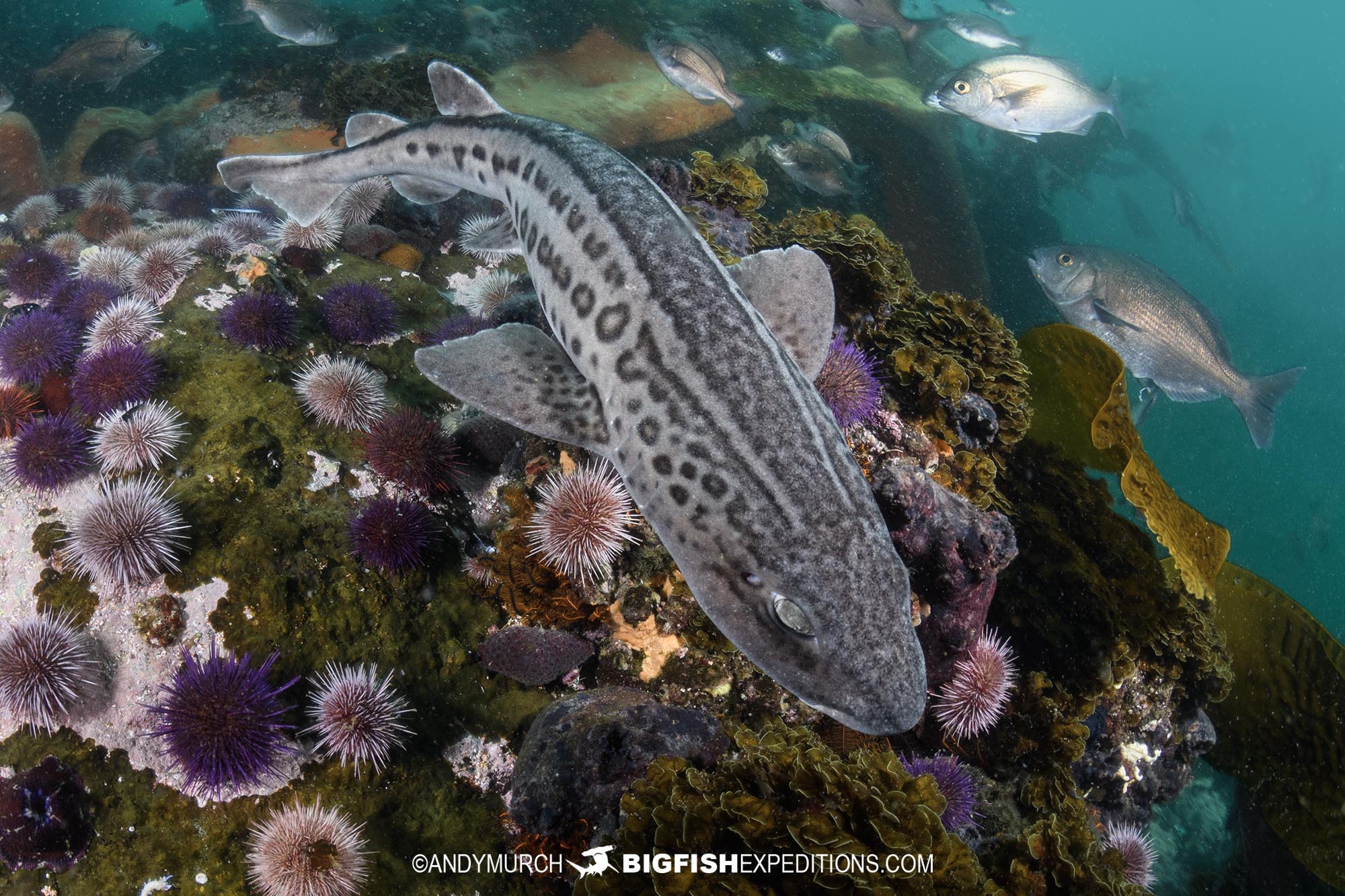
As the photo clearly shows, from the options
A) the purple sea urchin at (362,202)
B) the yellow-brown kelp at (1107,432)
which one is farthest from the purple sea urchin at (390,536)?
the yellow-brown kelp at (1107,432)

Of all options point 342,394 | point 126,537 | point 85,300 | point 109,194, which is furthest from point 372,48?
point 126,537

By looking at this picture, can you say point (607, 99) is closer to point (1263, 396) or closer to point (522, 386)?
point (522, 386)

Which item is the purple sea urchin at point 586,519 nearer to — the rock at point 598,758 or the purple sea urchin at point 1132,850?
the rock at point 598,758

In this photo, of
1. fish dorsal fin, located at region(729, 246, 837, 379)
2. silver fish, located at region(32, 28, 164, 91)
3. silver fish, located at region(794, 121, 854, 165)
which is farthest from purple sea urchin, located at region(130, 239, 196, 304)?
silver fish, located at region(32, 28, 164, 91)

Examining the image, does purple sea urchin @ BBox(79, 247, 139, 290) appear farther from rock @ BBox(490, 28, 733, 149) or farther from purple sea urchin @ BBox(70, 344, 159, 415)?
rock @ BBox(490, 28, 733, 149)

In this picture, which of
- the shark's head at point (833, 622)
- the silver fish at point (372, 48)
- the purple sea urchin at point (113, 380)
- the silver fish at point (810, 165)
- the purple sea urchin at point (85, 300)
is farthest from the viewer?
the silver fish at point (372, 48)

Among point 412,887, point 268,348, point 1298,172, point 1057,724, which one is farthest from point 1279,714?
point 1298,172
